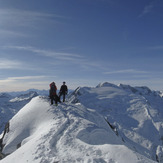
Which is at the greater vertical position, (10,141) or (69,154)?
(69,154)

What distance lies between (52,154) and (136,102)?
570 ft

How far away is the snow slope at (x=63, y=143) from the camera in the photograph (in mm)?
8820

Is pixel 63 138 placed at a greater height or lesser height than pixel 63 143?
greater

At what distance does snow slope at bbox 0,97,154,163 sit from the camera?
8820 mm

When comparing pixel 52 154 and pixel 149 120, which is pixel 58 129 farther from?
pixel 149 120

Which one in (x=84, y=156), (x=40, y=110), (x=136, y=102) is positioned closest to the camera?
(x=84, y=156)

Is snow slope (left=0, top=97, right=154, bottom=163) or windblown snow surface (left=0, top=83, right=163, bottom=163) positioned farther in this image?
windblown snow surface (left=0, top=83, right=163, bottom=163)

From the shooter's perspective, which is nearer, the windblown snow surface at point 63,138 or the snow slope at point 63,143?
the snow slope at point 63,143

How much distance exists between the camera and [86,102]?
18288 centimetres

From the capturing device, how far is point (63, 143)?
35.8 feet

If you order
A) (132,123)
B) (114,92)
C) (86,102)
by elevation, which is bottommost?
(132,123)

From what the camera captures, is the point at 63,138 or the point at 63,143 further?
the point at 63,138

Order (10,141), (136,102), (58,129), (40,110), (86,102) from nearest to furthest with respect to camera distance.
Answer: (58,129), (10,141), (40,110), (136,102), (86,102)

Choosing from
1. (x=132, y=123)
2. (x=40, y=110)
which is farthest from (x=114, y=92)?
(x=40, y=110)
